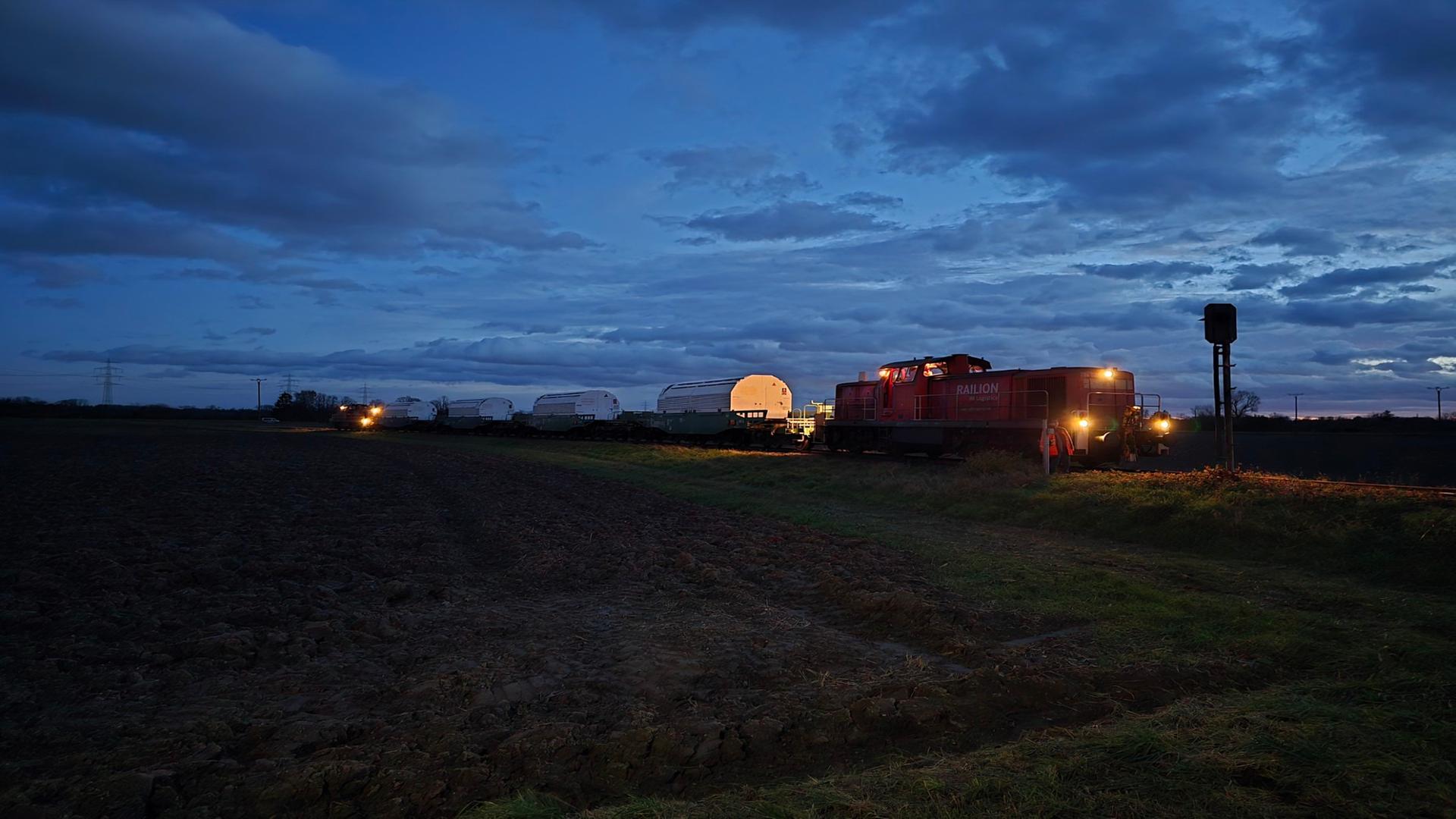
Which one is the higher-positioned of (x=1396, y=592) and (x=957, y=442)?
(x=957, y=442)

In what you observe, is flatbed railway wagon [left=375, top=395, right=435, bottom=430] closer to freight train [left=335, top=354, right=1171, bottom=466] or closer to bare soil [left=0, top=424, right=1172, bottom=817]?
freight train [left=335, top=354, right=1171, bottom=466]

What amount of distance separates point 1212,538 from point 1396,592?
3097 millimetres

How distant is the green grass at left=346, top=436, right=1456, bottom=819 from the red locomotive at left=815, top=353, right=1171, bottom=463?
378 cm

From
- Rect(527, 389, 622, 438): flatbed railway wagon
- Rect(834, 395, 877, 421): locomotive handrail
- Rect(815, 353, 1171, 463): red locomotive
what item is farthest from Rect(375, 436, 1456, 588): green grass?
Rect(527, 389, 622, 438): flatbed railway wagon

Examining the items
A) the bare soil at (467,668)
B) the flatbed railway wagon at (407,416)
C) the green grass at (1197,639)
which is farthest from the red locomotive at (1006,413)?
the flatbed railway wagon at (407,416)

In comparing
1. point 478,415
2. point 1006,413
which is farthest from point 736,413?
point 478,415

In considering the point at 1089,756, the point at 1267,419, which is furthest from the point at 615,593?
the point at 1267,419

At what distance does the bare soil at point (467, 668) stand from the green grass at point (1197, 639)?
524mm

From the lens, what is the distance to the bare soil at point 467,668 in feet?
14.1

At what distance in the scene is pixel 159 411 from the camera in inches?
5477

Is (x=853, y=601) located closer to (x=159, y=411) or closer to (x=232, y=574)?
(x=232, y=574)

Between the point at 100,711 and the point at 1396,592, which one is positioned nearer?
the point at 100,711

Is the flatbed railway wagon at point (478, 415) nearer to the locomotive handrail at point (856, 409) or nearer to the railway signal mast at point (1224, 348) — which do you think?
the locomotive handrail at point (856, 409)

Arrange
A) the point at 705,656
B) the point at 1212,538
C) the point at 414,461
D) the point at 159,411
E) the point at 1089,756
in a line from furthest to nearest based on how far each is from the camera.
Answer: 1. the point at 159,411
2. the point at 414,461
3. the point at 1212,538
4. the point at 705,656
5. the point at 1089,756
